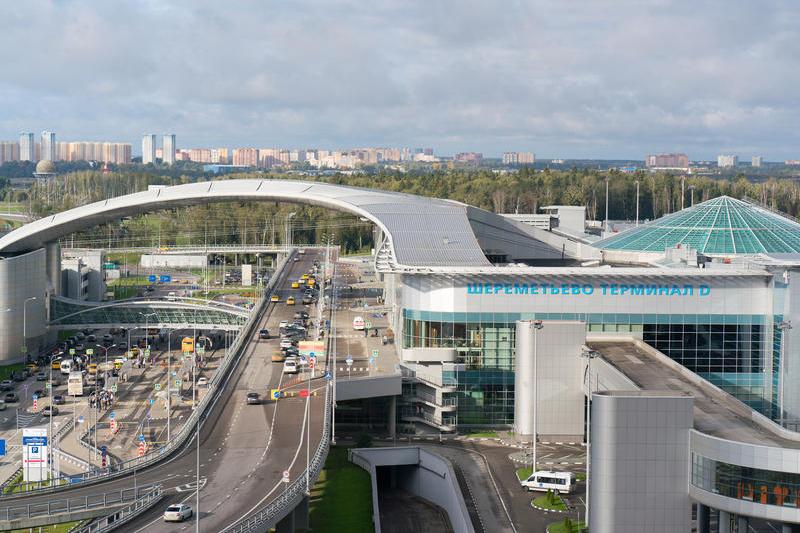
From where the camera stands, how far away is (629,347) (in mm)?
66062

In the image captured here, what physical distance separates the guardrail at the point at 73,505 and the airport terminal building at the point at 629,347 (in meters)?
18.8

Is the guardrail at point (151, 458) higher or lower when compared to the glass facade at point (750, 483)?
lower

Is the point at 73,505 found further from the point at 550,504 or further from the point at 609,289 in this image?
the point at 609,289

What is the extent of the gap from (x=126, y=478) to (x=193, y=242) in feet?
415

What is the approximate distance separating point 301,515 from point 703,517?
17.5 meters

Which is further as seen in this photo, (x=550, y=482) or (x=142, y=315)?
(x=142, y=315)

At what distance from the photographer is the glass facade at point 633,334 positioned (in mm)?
68625

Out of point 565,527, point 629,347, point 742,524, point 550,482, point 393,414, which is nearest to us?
point 742,524

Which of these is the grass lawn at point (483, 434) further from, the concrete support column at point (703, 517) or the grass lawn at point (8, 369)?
the grass lawn at point (8, 369)

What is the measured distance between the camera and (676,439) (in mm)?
44375

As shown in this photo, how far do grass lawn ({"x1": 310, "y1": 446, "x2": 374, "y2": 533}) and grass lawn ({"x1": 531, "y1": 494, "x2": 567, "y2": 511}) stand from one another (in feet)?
25.5

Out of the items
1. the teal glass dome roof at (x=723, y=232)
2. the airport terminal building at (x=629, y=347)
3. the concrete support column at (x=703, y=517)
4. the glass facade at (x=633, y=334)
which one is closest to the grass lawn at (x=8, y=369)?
the airport terminal building at (x=629, y=347)

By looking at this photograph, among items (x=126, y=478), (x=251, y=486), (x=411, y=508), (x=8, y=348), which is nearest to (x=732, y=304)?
(x=411, y=508)

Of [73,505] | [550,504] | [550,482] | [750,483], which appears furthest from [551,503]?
[73,505]
